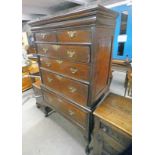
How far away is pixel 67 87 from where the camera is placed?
4.44 feet

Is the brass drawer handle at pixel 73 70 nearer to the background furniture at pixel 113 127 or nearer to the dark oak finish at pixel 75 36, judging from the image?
the dark oak finish at pixel 75 36

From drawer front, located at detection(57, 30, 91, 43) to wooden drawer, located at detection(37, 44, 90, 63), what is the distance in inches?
2.6

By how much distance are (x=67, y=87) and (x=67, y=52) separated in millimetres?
431

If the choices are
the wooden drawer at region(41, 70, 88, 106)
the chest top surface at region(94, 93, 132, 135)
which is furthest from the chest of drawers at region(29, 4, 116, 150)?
the chest top surface at region(94, 93, 132, 135)

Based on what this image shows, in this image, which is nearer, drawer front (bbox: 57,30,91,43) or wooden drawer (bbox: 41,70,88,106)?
drawer front (bbox: 57,30,91,43)

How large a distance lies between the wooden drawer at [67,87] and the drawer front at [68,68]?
0.08 meters

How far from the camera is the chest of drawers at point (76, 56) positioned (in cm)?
94

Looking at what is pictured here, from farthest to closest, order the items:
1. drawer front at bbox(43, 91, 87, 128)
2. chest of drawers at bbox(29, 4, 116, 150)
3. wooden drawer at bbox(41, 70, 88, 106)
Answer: drawer front at bbox(43, 91, 87, 128) < wooden drawer at bbox(41, 70, 88, 106) < chest of drawers at bbox(29, 4, 116, 150)

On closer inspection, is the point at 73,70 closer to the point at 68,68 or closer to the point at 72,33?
the point at 68,68

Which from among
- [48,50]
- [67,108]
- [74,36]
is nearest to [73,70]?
[74,36]

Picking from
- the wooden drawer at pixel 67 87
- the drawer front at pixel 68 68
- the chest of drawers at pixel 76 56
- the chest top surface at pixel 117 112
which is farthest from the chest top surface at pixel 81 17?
the chest top surface at pixel 117 112

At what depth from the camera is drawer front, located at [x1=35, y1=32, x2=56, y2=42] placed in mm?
1234

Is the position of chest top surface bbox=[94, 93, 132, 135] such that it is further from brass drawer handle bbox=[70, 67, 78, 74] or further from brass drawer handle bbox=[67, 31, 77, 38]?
brass drawer handle bbox=[67, 31, 77, 38]
